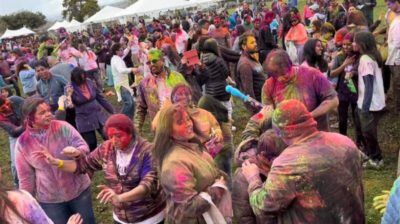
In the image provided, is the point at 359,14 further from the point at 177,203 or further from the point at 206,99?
the point at 177,203

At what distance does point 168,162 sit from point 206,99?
1.55 meters

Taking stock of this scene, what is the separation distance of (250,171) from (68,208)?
2019 millimetres

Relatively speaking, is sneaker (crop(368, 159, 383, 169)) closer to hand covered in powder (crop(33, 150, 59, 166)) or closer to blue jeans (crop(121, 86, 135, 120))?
blue jeans (crop(121, 86, 135, 120))

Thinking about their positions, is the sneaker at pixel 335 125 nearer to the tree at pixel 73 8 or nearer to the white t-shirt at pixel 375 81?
the white t-shirt at pixel 375 81

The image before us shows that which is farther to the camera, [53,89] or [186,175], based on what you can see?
[53,89]

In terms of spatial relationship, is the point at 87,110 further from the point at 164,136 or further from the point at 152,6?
the point at 152,6

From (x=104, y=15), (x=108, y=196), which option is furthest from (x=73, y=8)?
(x=108, y=196)

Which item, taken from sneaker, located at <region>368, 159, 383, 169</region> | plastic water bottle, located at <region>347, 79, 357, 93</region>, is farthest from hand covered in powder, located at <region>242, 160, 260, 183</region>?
sneaker, located at <region>368, 159, 383, 169</region>

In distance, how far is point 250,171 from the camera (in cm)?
280

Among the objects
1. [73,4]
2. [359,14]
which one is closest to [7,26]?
[73,4]

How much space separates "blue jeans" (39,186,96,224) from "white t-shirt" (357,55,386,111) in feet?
10.8

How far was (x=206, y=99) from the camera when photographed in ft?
14.5

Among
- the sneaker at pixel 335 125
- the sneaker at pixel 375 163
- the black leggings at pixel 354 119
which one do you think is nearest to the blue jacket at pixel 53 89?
the black leggings at pixel 354 119

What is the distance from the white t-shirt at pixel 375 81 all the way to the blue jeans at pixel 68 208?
3278 mm
